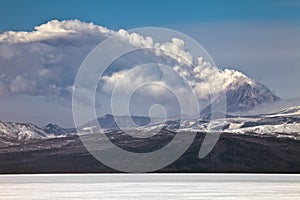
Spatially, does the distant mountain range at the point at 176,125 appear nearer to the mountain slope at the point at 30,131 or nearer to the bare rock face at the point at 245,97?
the mountain slope at the point at 30,131

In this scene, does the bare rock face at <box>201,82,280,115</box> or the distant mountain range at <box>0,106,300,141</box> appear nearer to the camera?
the distant mountain range at <box>0,106,300,141</box>

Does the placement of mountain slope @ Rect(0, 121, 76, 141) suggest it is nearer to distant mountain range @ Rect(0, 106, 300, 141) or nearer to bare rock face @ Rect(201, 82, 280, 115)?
distant mountain range @ Rect(0, 106, 300, 141)

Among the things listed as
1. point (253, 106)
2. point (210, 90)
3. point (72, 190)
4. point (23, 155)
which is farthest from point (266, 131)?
point (72, 190)

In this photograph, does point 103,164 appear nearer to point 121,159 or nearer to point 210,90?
point 121,159

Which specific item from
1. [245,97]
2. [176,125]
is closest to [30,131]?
[176,125]

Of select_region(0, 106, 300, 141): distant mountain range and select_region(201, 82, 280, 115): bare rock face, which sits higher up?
select_region(201, 82, 280, 115): bare rock face

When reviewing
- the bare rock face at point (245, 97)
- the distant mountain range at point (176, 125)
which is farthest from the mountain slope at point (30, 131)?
the bare rock face at point (245, 97)

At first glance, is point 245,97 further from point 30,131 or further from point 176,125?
point 30,131

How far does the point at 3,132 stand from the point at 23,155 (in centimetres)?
154

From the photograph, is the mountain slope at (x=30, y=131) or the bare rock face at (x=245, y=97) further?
the bare rock face at (x=245, y=97)

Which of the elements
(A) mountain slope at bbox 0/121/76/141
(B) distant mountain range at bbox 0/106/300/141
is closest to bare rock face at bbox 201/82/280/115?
(B) distant mountain range at bbox 0/106/300/141

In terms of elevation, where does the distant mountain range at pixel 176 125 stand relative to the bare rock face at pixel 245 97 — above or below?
below

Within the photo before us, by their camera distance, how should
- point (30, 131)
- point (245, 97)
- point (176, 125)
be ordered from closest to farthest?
point (30, 131) → point (176, 125) → point (245, 97)

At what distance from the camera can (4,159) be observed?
3228 cm
